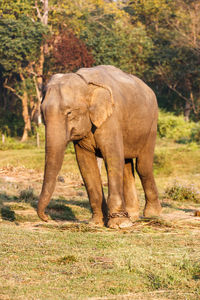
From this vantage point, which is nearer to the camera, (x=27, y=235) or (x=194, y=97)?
(x=27, y=235)

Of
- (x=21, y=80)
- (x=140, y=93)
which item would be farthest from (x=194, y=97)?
(x=140, y=93)

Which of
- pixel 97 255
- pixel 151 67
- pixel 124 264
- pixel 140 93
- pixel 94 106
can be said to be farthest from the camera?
pixel 151 67

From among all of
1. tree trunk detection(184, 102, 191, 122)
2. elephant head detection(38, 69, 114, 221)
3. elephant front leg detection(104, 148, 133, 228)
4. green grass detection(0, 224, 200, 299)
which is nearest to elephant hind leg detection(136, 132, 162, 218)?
elephant front leg detection(104, 148, 133, 228)

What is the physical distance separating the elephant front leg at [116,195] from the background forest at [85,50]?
24.8 m

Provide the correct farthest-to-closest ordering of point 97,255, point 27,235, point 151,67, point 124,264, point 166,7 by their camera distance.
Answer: point 166,7, point 151,67, point 27,235, point 97,255, point 124,264

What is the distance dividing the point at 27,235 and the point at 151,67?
3647cm

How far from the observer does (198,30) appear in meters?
40.2

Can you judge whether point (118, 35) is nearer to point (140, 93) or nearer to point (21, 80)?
point (21, 80)

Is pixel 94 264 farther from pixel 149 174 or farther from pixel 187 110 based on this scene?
pixel 187 110

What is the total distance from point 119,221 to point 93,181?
961mm

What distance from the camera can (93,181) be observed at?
9.86 metres

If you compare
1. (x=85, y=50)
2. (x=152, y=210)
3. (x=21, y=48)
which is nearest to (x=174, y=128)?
(x=85, y=50)

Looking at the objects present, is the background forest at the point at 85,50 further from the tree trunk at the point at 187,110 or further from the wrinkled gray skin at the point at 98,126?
the wrinkled gray skin at the point at 98,126

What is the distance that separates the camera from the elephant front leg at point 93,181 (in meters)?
9.72
